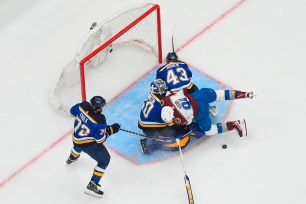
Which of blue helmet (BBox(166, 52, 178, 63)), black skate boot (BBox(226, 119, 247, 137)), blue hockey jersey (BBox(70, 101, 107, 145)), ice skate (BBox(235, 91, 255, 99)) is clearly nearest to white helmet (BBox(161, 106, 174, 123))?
blue hockey jersey (BBox(70, 101, 107, 145))

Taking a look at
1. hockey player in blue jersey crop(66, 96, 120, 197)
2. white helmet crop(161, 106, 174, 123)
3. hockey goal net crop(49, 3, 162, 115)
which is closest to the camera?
hockey player in blue jersey crop(66, 96, 120, 197)

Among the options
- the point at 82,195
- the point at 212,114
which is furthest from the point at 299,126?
the point at 82,195

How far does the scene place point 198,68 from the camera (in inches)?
290

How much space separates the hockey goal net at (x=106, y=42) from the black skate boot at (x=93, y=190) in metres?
0.87

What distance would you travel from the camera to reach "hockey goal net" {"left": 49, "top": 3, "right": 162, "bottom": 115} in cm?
682

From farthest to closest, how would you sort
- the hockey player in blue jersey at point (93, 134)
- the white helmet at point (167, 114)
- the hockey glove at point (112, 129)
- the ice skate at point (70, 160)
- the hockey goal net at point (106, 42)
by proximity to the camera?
the hockey goal net at point (106, 42) < the ice skate at point (70, 160) < the hockey glove at point (112, 129) < the white helmet at point (167, 114) < the hockey player in blue jersey at point (93, 134)

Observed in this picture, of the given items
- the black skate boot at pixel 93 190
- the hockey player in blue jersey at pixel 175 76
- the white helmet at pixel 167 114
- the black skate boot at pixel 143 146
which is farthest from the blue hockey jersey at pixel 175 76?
the black skate boot at pixel 93 190

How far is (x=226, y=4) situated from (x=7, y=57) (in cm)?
242

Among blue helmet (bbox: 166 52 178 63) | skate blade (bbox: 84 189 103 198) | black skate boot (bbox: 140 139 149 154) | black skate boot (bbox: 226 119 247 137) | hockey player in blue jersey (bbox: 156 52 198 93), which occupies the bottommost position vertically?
skate blade (bbox: 84 189 103 198)

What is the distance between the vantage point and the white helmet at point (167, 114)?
6141 mm

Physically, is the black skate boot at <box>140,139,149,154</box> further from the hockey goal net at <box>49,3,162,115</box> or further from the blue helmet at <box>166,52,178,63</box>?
the blue helmet at <box>166,52,178,63</box>

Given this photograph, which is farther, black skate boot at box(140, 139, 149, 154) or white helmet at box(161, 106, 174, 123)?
black skate boot at box(140, 139, 149, 154)

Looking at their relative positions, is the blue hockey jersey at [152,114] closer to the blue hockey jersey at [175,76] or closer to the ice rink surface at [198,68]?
the blue hockey jersey at [175,76]

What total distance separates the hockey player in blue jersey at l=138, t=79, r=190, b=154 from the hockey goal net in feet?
2.08
